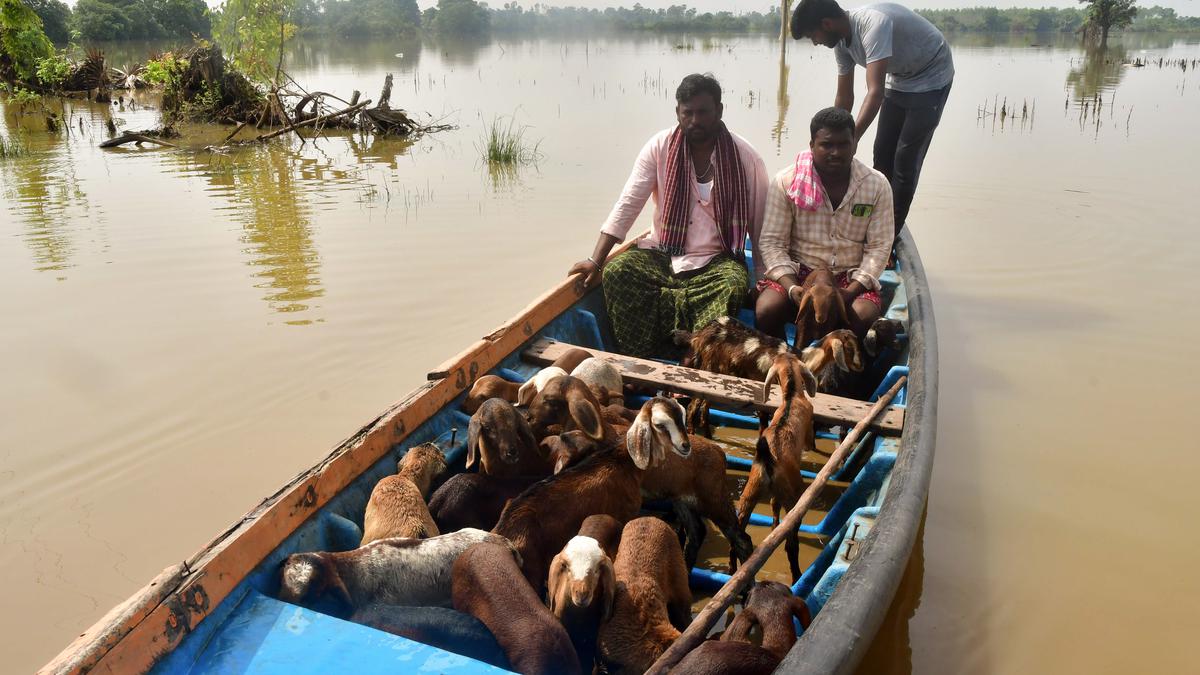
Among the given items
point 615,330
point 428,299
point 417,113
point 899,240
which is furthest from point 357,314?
point 417,113

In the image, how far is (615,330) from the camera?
504cm

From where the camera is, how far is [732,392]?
391 centimetres

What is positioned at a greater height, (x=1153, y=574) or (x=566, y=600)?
(x=566, y=600)

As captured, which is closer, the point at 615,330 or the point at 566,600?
the point at 566,600

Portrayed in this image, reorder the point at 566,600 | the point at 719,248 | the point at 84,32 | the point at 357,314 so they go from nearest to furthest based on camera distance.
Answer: the point at 566,600, the point at 719,248, the point at 357,314, the point at 84,32

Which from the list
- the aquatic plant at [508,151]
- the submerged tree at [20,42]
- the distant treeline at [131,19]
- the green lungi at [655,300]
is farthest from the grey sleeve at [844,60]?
the distant treeline at [131,19]

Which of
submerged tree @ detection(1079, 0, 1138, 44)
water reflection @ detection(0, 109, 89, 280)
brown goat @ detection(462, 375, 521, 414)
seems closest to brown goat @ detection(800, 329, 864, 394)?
brown goat @ detection(462, 375, 521, 414)

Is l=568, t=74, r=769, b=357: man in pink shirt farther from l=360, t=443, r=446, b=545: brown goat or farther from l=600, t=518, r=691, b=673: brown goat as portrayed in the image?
l=600, t=518, r=691, b=673: brown goat

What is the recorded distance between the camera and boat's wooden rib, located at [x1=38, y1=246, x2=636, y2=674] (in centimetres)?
220

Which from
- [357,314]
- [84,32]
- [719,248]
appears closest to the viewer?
[719,248]

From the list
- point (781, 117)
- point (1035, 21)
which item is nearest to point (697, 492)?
point (781, 117)

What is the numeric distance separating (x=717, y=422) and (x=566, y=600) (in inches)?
93.1

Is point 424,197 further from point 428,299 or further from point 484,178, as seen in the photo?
point 428,299

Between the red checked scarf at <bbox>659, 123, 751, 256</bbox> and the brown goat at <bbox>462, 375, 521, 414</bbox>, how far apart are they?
5.74 feet
